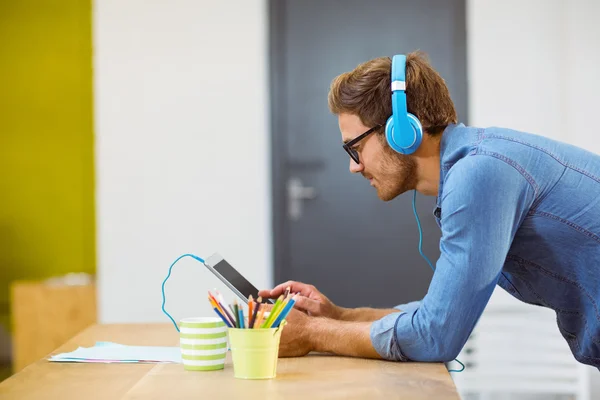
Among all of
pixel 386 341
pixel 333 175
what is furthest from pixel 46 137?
pixel 386 341

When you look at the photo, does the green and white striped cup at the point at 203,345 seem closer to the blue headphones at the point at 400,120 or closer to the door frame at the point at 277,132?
the blue headphones at the point at 400,120

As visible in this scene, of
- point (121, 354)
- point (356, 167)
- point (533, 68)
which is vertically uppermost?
point (533, 68)

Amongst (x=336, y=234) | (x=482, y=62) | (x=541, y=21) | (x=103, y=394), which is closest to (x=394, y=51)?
(x=482, y=62)

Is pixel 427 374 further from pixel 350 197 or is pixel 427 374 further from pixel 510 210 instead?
pixel 350 197

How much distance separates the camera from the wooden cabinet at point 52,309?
418cm

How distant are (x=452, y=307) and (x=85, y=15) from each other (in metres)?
4.49

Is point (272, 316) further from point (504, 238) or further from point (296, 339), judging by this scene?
point (504, 238)

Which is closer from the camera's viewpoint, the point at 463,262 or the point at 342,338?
the point at 463,262

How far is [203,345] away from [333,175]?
229 cm

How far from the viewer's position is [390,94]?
171cm

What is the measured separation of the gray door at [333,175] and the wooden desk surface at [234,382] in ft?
6.94

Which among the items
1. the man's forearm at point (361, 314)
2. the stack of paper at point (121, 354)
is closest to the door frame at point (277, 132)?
the man's forearm at point (361, 314)

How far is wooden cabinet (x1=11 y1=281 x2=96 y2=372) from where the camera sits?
4.18 m

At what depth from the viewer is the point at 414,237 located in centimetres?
365
